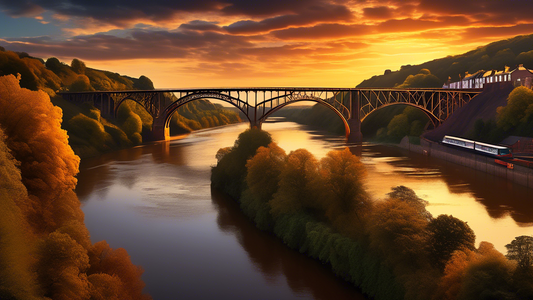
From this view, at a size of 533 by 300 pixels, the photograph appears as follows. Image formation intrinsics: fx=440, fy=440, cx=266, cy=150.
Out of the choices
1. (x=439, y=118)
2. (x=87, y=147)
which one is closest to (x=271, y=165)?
(x=87, y=147)

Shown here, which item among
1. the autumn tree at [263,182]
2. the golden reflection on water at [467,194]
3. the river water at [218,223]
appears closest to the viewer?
the river water at [218,223]

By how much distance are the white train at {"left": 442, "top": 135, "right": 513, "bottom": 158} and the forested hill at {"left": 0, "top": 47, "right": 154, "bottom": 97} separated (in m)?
68.8

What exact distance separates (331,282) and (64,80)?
116m

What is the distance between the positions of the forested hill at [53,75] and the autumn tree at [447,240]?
6999 cm

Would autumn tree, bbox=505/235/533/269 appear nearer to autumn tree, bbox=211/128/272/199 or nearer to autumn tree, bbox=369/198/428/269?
autumn tree, bbox=369/198/428/269

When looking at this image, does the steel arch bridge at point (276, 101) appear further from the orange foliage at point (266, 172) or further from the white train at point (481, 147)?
the orange foliage at point (266, 172)

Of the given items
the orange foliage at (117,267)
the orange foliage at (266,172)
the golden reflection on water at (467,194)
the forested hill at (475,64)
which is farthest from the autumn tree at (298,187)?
the forested hill at (475,64)

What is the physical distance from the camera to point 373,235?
20297 mm

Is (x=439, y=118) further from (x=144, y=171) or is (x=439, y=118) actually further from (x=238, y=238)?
(x=238, y=238)

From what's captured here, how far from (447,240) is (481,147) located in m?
46.5

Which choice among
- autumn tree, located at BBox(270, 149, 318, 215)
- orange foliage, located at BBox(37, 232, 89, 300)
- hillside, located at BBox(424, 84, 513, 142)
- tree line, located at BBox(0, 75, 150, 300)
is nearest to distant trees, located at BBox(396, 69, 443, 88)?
hillside, located at BBox(424, 84, 513, 142)

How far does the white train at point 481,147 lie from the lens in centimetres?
5331

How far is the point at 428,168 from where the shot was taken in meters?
58.2

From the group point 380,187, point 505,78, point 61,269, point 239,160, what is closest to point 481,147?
point 380,187
